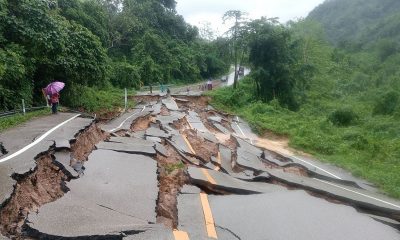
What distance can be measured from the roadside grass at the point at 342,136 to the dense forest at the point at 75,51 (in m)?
10.3

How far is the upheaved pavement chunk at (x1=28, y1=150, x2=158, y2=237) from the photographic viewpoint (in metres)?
4.50

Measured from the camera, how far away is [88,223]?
4.63 m

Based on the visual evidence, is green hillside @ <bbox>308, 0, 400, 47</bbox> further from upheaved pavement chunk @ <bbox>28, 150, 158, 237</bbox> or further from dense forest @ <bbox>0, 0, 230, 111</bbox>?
upheaved pavement chunk @ <bbox>28, 150, 158, 237</bbox>

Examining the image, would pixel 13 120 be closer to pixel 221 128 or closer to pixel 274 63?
pixel 221 128

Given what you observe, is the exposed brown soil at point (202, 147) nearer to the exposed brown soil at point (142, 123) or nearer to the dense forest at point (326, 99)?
the exposed brown soil at point (142, 123)

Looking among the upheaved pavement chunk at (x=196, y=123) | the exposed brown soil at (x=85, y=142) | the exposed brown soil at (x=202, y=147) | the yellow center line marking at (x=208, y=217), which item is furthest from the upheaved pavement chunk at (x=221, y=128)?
the yellow center line marking at (x=208, y=217)

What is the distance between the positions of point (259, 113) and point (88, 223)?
25.8 meters

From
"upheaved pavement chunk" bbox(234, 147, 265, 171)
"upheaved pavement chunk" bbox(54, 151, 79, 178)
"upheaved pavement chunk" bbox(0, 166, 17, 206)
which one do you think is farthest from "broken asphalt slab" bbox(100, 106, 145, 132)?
"upheaved pavement chunk" bbox(0, 166, 17, 206)

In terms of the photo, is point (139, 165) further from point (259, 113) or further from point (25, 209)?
point (259, 113)

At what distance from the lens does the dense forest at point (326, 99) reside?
57.0 feet

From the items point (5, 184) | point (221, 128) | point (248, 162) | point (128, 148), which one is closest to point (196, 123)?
point (221, 128)

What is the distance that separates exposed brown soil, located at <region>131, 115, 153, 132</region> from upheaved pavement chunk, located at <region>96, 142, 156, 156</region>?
6495mm

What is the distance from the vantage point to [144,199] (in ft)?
19.1

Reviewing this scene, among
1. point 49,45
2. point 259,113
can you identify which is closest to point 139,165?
point 49,45
